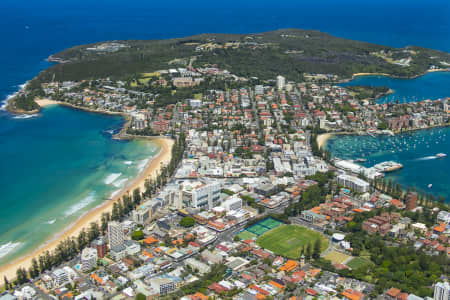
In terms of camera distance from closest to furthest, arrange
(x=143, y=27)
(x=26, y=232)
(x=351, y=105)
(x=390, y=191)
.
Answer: (x=26, y=232) → (x=390, y=191) → (x=351, y=105) → (x=143, y=27)

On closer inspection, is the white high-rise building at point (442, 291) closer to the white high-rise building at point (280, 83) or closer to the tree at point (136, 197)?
the tree at point (136, 197)

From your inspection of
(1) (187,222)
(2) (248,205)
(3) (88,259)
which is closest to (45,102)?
(2) (248,205)

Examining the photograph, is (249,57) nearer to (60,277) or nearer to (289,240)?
(289,240)

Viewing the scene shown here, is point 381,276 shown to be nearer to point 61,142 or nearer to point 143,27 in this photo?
point 61,142

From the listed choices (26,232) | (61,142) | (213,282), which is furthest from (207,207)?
(61,142)

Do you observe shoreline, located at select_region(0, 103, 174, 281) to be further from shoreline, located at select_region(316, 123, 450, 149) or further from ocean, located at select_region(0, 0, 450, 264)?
shoreline, located at select_region(316, 123, 450, 149)

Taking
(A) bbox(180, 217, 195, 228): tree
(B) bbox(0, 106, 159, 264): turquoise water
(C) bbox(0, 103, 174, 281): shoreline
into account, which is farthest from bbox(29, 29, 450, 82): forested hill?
(A) bbox(180, 217, 195, 228): tree
